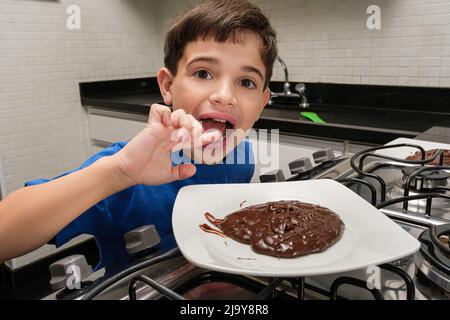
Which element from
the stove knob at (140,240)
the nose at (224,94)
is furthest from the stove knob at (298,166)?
the stove knob at (140,240)

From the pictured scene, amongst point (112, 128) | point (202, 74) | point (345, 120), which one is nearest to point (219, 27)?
point (202, 74)

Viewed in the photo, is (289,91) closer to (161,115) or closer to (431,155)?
(431,155)

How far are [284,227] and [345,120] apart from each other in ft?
4.07

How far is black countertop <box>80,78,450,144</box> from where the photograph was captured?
139cm

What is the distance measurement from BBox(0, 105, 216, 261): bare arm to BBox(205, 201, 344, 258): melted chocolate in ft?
0.48

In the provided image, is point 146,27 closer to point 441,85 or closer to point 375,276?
point 441,85

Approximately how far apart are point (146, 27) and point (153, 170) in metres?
2.38

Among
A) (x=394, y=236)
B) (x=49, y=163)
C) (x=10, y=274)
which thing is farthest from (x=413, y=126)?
(x=10, y=274)

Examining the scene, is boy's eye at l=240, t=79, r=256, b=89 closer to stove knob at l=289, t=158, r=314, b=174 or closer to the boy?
the boy

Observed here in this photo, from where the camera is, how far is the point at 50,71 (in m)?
2.17

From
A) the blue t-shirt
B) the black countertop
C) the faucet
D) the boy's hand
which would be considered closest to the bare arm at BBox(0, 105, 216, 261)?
the boy's hand

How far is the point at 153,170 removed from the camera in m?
0.62

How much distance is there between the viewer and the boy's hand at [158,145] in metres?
0.55

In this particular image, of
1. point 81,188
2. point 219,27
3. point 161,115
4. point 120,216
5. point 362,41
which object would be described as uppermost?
point 362,41
